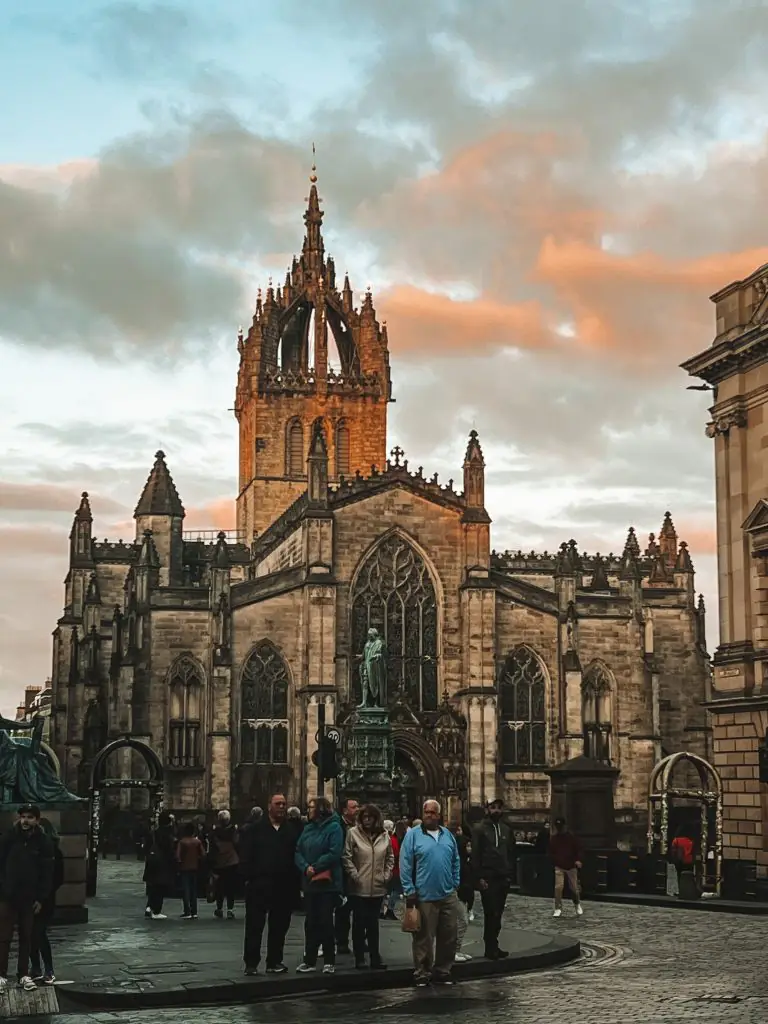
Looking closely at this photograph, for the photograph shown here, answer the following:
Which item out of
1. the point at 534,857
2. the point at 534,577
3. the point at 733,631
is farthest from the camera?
Result: the point at 534,577

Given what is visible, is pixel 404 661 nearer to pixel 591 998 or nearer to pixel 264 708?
pixel 264 708

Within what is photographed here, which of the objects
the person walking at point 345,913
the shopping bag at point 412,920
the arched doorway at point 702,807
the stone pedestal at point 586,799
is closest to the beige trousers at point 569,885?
the arched doorway at point 702,807

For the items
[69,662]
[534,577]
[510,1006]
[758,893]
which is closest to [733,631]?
[758,893]

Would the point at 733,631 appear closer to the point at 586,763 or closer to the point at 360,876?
the point at 586,763

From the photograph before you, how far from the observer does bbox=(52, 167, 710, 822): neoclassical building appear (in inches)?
2116

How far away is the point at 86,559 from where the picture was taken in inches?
2825

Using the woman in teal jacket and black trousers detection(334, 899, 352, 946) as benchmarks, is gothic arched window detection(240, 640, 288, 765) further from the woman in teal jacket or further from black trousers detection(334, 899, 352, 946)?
the woman in teal jacket

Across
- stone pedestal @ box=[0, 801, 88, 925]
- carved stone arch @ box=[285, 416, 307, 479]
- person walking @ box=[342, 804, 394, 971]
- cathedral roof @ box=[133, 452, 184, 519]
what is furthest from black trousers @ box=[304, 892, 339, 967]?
carved stone arch @ box=[285, 416, 307, 479]

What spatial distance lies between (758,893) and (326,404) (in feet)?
176

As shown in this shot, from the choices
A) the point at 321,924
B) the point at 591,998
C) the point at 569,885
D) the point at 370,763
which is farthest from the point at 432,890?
the point at 370,763

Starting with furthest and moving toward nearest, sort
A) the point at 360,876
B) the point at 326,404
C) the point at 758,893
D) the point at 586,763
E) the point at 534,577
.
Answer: the point at 326,404 < the point at 534,577 < the point at 586,763 < the point at 758,893 < the point at 360,876

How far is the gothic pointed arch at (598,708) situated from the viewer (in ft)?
187

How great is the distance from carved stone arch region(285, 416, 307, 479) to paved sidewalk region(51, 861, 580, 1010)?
5446cm

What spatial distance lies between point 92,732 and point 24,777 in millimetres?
38295
